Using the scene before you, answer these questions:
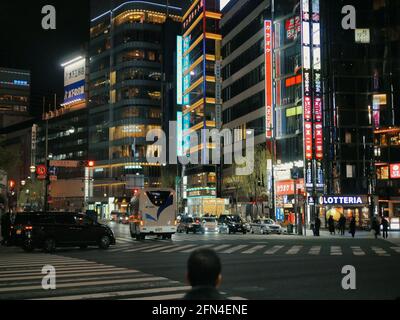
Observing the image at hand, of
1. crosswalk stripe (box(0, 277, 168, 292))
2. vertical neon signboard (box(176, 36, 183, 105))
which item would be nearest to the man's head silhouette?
crosswalk stripe (box(0, 277, 168, 292))

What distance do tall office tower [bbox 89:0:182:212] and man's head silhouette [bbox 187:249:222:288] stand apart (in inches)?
4417

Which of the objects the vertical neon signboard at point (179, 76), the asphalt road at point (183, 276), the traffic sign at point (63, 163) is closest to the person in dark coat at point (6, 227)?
the asphalt road at point (183, 276)

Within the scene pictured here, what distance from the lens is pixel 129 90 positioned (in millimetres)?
121125

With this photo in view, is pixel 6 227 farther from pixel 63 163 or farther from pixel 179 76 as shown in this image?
pixel 179 76

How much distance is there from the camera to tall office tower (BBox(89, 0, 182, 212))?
390 ft

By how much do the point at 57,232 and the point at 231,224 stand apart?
2368 cm

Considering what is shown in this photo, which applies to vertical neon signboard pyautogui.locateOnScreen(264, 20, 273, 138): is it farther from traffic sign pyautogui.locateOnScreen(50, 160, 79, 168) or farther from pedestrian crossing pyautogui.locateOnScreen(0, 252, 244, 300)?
pedestrian crossing pyautogui.locateOnScreen(0, 252, 244, 300)

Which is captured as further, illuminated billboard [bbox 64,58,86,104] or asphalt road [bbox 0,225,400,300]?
illuminated billboard [bbox 64,58,86,104]

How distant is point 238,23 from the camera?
7762cm

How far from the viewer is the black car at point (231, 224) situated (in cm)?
4753

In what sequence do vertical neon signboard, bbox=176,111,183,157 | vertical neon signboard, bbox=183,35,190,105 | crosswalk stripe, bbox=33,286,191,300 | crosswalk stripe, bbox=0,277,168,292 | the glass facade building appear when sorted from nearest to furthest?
1. crosswalk stripe, bbox=33,286,191,300
2. crosswalk stripe, bbox=0,277,168,292
3. the glass facade building
4. vertical neon signboard, bbox=183,35,190,105
5. vertical neon signboard, bbox=176,111,183,157

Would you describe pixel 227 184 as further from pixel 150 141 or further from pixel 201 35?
pixel 150 141

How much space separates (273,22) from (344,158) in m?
17.6

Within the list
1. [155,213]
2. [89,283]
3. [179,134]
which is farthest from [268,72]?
[89,283]
